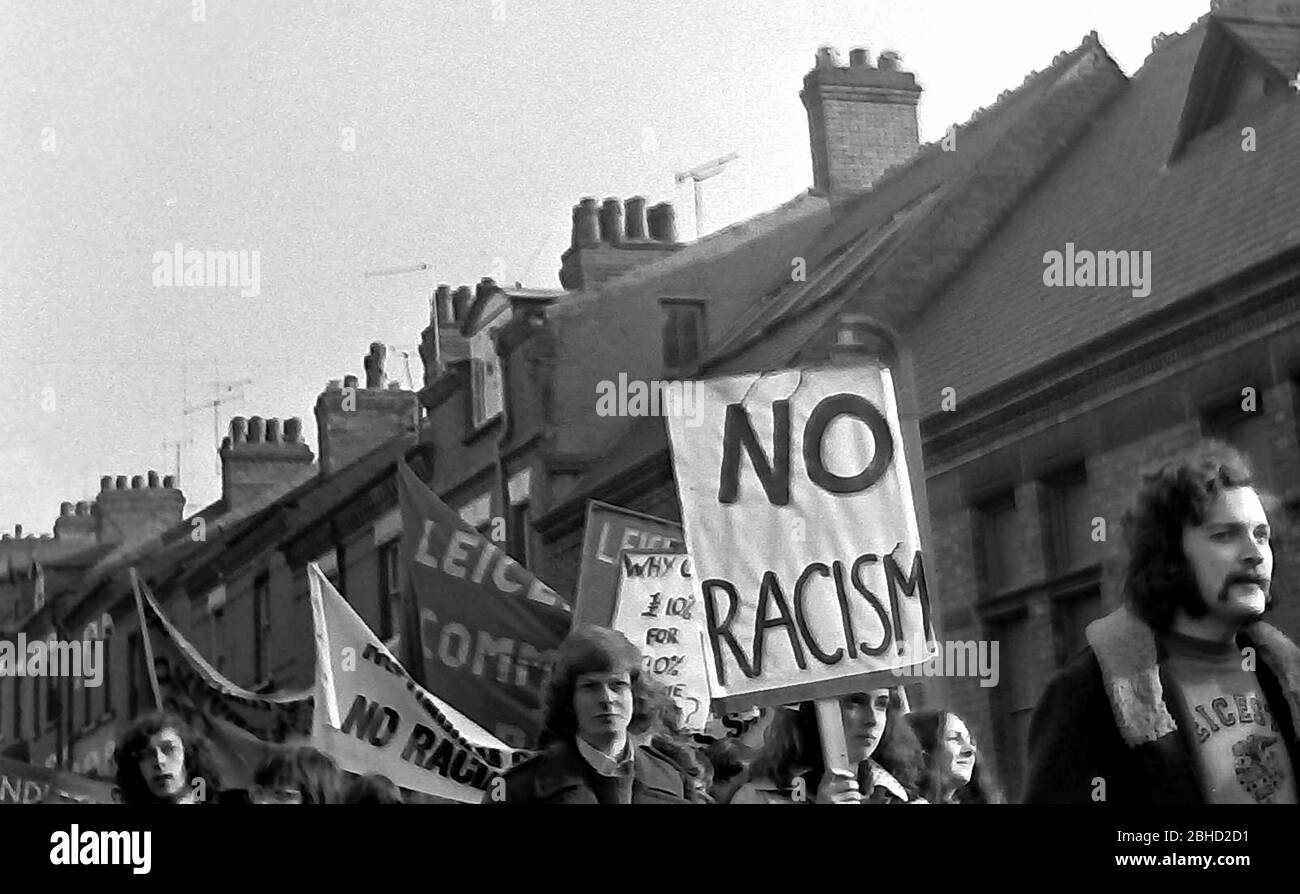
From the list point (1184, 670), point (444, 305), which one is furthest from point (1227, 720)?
point (444, 305)

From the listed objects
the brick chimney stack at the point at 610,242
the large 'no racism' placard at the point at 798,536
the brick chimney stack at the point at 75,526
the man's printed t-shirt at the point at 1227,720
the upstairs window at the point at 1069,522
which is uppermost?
the brick chimney stack at the point at 75,526

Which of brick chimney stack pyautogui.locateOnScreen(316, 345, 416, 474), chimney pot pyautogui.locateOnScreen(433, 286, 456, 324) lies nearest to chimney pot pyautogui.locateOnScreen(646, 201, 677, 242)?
chimney pot pyautogui.locateOnScreen(433, 286, 456, 324)

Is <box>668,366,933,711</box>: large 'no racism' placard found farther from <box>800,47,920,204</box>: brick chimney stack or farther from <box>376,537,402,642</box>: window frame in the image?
<box>376,537,402,642</box>: window frame

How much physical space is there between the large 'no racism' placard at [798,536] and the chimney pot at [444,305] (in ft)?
68.1

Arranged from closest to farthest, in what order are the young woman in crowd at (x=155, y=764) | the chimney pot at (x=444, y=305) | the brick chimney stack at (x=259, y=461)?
the young woman in crowd at (x=155, y=764) → the chimney pot at (x=444, y=305) → the brick chimney stack at (x=259, y=461)

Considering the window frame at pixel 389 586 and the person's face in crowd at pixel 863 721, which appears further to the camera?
the window frame at pixel 389 586

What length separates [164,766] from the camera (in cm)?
775

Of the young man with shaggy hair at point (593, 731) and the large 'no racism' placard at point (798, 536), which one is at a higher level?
the large 'no racism' placard at point (798, 536)

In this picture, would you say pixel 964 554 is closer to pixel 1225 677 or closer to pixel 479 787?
pixel 479 787

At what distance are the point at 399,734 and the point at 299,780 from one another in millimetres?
2561

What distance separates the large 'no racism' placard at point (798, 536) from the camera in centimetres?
831

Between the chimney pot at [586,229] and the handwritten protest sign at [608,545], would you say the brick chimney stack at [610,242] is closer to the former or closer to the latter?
the chimney pot at [586,229]

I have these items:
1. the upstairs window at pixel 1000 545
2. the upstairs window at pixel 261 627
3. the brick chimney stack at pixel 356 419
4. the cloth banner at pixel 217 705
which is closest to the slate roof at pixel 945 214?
the upstairs window at pixel 1000 545

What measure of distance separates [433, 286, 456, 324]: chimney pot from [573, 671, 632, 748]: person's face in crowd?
855 inches
